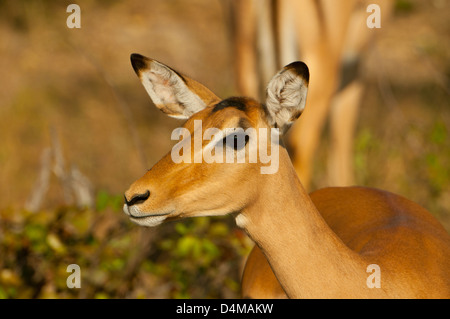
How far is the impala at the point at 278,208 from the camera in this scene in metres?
2.07

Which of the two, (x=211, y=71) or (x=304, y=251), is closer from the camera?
(x=304, y=251)

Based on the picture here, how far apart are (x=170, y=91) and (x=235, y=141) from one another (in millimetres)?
456

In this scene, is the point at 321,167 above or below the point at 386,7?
below

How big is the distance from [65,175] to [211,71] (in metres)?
3.69

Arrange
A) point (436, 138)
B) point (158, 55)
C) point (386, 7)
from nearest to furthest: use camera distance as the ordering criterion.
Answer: point (436, 138)
point (386, 7)
point (158, 55)

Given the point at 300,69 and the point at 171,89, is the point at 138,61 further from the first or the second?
the point at 300,69

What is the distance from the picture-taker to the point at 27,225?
12.4ft

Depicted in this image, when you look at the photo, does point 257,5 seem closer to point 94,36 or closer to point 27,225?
point 27,225

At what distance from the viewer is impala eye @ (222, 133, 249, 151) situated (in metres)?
2.10

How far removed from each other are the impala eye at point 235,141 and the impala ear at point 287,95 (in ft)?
0.46

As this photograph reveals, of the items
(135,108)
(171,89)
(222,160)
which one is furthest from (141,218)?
(135,108)

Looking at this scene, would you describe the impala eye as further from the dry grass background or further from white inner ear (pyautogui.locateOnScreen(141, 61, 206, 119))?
the dry grass background

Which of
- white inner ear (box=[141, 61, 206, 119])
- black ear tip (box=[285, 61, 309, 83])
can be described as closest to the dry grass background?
white inner ear (box=[141, 61, 206, 119])
